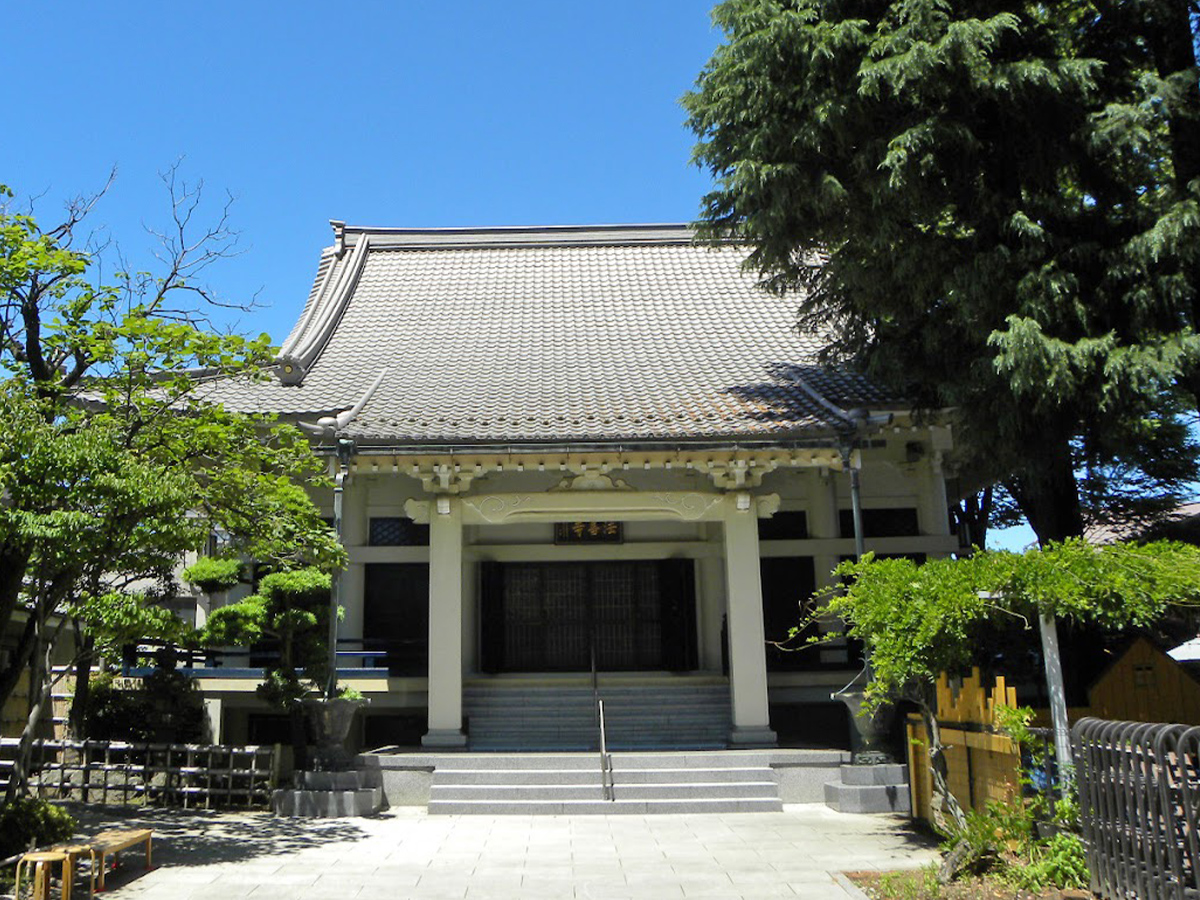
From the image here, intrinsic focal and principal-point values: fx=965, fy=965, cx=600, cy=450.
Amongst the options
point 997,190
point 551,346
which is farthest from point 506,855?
point 551,346

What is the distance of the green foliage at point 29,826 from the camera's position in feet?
25.5

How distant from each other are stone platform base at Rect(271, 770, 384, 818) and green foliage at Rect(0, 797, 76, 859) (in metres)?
3.01

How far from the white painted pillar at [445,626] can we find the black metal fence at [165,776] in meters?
2.01

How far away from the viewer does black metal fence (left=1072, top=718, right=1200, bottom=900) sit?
5.23 meters

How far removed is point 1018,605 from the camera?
750 cm

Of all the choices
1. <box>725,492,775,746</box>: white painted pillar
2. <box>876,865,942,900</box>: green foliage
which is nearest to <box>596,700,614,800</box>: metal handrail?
<box>725,492,775,746</box>: white painted pillar

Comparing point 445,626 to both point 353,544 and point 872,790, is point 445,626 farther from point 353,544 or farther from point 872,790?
point 872,790

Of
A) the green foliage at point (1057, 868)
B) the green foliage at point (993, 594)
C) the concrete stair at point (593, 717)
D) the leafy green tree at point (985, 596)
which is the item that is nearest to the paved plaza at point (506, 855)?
the green foliage at point (1057, 868)

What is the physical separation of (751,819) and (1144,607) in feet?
16.9

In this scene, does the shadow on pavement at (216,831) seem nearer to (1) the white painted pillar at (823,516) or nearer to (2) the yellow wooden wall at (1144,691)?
(1) the white painted pillar at (823,516)

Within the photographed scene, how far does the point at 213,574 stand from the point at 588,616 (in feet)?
18.7

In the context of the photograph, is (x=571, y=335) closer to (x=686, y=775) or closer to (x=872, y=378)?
(x=872, y=378)

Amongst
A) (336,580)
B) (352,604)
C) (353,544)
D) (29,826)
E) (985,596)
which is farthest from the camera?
(353,544)

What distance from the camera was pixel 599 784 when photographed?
11.3 meters
